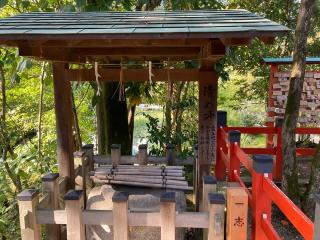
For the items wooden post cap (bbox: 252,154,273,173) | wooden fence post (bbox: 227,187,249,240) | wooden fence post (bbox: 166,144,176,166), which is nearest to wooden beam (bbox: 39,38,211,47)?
wooden post cap (bbox: 252,154,273,173)

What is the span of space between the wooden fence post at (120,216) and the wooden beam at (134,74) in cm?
148

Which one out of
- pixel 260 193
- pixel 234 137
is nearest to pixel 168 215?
pixel 260 193

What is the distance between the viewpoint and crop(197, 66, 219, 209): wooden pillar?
3291mm

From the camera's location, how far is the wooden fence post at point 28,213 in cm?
257

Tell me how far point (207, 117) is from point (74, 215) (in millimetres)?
1679

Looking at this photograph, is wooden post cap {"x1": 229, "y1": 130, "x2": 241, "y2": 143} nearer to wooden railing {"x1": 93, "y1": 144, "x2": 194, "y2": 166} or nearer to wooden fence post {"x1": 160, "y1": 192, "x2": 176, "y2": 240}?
wooden railing {"x1": 93, "y1": 144, "x2": 194, "y2": 166}

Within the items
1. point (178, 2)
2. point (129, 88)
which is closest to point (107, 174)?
point (129, 88)

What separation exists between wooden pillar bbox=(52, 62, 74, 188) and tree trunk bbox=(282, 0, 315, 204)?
3.03 meters

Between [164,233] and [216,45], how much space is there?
1.72 meters

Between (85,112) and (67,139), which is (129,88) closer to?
(67,139)

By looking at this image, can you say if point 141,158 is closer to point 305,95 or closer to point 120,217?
point 120,217

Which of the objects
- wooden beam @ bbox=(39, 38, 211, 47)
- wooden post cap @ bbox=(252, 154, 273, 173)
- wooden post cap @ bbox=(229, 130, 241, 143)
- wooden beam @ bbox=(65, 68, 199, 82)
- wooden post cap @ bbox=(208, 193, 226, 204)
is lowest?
wooden post cap @ bbox=(208, 193, 226, 204)

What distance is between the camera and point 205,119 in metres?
3.39

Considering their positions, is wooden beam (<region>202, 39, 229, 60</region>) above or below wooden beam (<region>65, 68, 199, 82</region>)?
above
